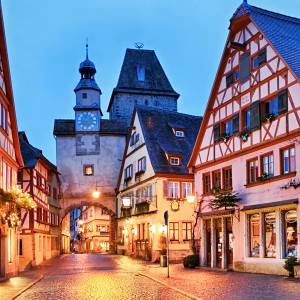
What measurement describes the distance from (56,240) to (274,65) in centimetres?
3911

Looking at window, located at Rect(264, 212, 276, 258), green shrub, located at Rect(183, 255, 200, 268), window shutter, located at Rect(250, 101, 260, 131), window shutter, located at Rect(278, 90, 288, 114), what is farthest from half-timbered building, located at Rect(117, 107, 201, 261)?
window shutter, located at Rect(278, 90, 288, 114)

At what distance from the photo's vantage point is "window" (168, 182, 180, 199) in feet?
148

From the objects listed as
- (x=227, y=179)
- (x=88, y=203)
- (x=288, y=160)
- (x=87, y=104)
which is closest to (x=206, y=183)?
(x=227, y=179)

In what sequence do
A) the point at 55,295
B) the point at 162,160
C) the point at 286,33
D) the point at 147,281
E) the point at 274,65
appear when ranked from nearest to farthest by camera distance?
the point at 55,295 → the point at 147,281 → the point at 274,65 → the point at 286,33 → the point at 162,160

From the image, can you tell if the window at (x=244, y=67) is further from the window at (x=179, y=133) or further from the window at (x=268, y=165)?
the window at (x=179, y=133)

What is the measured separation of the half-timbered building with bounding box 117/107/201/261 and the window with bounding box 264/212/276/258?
52.9ft

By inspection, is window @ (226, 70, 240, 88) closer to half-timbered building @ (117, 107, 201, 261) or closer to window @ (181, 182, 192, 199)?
half-timbered building @ (117, 107, 201, 261)

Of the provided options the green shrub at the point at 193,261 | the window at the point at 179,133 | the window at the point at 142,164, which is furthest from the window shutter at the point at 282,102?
the window at the point at 179,133

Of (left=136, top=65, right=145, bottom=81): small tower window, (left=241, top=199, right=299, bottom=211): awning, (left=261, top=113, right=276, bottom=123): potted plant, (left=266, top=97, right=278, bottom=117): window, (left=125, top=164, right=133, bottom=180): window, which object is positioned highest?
(left=136, top=65, right=145, bottom=81): small tower window

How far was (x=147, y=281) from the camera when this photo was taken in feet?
82.2

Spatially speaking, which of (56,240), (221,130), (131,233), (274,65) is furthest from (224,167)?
(56,240)

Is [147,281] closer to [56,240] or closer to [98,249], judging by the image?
[56,240]

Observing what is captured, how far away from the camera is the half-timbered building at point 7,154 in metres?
28.6

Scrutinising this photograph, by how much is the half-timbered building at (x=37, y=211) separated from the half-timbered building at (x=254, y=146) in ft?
45.3
